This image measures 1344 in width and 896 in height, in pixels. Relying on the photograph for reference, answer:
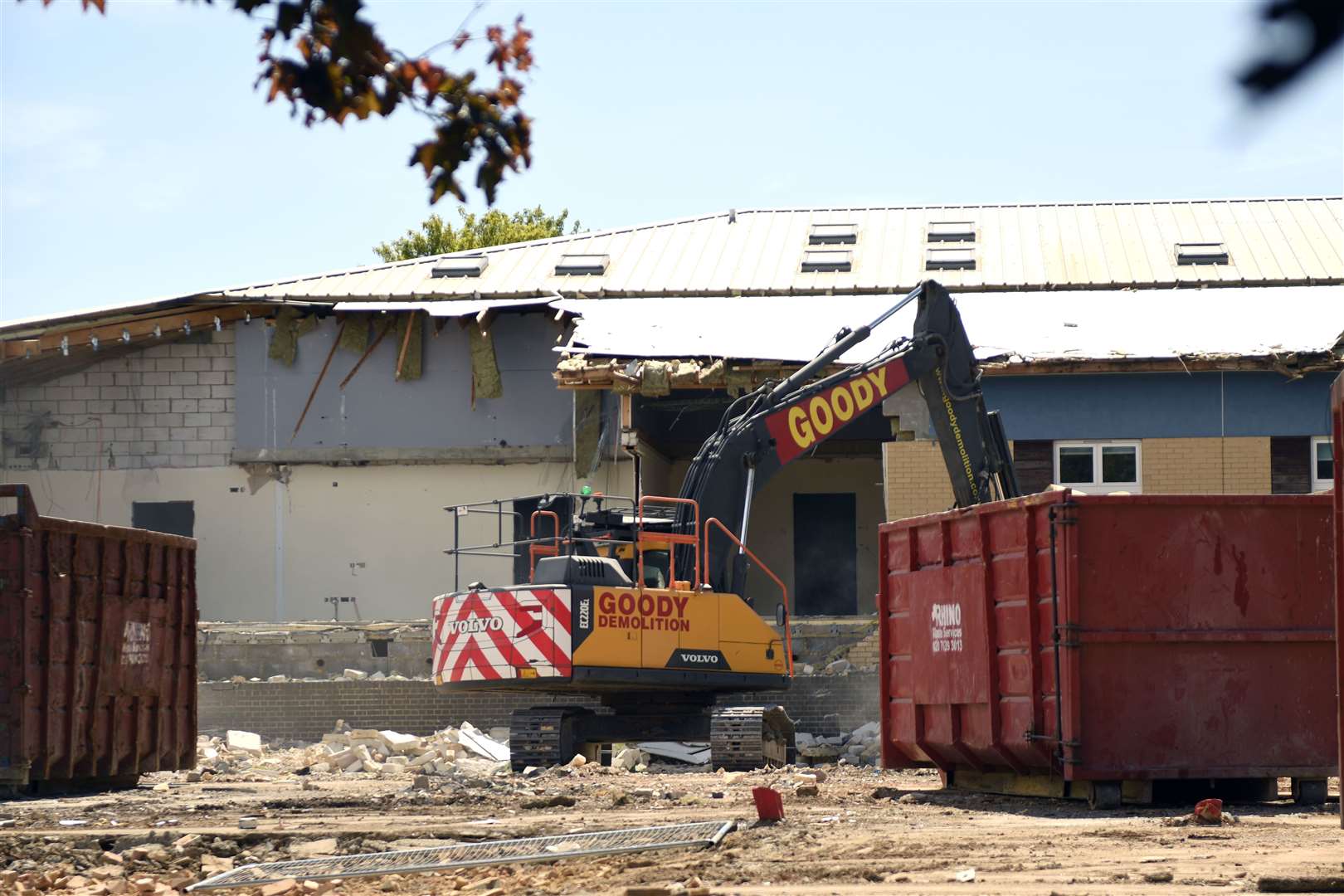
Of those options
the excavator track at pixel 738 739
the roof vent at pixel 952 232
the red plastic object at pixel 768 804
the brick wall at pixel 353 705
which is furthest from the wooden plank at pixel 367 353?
the red plastic object at pixel 768 804

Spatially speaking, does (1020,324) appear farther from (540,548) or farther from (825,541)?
(540,548)

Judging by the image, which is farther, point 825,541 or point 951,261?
point 825,541

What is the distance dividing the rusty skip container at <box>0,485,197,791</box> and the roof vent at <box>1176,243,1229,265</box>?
2073 cm

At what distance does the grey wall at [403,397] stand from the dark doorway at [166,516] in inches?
63.4

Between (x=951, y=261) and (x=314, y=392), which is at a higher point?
(x=951, y=261)

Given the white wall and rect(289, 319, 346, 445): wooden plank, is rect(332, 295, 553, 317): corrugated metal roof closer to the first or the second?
rect(289, 319, 346, 445): wooden plank

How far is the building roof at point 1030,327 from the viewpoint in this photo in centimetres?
2623

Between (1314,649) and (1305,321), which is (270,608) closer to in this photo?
(1305,321)

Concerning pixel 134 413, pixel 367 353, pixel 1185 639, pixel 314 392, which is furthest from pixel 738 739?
pixel 134 413

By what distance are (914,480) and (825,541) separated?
7251 mm

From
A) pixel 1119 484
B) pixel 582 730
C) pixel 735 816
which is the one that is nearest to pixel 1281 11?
pixel 735 816

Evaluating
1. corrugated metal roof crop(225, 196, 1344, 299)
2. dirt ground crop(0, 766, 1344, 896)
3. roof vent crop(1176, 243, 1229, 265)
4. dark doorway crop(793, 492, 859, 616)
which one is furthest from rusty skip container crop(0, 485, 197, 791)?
roof vent crop(1176, 243, 1229, 265)

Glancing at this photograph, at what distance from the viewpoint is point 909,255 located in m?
33.3

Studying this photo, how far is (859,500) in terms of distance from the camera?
1340 inches
